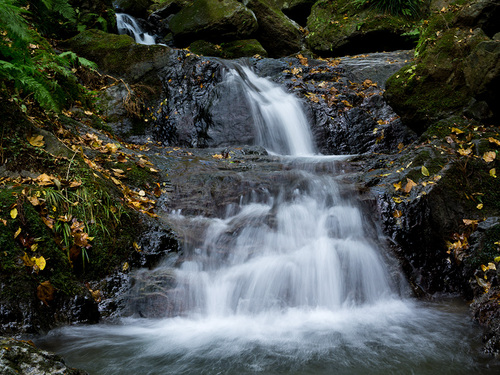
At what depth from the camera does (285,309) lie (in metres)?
3.44

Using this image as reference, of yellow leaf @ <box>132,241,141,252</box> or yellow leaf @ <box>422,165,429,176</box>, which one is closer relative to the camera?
yellow leaf @ <box>132,241,141,252</box>

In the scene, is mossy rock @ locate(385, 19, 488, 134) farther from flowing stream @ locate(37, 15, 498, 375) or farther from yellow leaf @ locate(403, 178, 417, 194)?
flowing stream @ locate(37, 15, 498, 375)

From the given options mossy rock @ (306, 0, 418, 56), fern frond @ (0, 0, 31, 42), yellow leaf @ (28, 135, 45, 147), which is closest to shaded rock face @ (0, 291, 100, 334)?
yellow leaf @ (28, 135, 45, 147)

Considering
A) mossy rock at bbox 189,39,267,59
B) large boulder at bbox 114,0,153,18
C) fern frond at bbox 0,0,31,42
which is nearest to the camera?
fern frond at bbox 0,0,31,42

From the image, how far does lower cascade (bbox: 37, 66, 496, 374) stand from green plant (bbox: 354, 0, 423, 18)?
30.8 ft

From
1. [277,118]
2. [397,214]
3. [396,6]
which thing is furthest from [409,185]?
[396,6]

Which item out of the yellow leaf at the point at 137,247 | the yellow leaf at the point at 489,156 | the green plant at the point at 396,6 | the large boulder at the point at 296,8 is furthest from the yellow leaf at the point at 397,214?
the large boulder at the point at 296,8

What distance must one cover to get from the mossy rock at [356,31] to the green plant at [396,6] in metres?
0.17

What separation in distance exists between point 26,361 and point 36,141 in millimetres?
2637

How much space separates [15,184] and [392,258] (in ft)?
12.8

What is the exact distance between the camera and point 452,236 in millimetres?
3930

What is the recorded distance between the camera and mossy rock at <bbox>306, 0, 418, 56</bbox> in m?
11.4

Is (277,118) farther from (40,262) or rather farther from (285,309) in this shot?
(40,262)

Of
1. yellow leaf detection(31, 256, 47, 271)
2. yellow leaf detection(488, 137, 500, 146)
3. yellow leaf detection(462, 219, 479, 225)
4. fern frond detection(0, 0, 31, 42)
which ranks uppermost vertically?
fern frond detection(0, 0, 31, 42)
